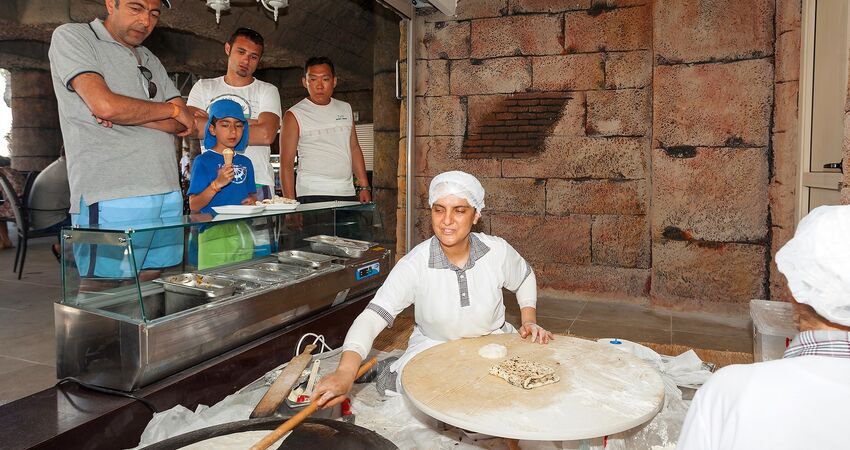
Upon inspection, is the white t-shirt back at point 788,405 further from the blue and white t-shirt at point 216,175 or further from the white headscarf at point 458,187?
the blue and white t-shirt at point 216,175

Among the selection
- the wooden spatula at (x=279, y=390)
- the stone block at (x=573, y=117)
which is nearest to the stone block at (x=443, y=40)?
the stone block at (x=573, y=117)

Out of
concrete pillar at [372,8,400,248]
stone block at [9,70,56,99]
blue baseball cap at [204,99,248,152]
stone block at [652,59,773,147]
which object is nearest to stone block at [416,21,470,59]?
concrete pillar at [372,8,400,248]

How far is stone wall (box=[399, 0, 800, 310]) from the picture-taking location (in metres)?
5.04

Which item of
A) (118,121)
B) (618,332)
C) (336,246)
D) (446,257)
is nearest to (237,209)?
(118,121)

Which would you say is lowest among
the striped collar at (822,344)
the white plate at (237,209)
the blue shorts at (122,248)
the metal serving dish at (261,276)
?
the metal serving dish at (261,276)

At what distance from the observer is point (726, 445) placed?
45.9 inches

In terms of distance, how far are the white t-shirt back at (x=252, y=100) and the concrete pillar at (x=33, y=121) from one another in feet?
2.68

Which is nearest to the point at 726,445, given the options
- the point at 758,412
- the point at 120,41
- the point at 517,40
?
the point at 758,412

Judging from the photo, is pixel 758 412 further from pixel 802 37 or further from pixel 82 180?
pixel 802 37

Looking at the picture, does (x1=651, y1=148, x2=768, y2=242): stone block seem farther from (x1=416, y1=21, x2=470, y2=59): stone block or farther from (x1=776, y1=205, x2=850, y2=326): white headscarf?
(x1=776, y1=205, x2=850, y2=326): white headscarf

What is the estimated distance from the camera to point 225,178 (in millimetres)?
3400

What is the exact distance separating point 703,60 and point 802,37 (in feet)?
2.77

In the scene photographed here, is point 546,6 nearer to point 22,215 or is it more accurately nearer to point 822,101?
point 822,101

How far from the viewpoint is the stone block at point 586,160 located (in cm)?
552
